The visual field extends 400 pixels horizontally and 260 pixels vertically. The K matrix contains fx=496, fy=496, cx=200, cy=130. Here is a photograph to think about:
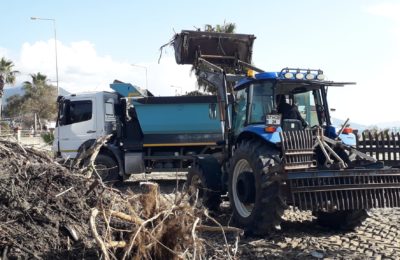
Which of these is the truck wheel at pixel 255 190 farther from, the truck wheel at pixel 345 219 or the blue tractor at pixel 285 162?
the truck wheel at pixel 345 219

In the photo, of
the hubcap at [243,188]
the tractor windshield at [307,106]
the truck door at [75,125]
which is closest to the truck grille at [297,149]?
the hubcap at [243,188]

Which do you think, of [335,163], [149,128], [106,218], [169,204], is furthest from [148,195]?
[149,128]

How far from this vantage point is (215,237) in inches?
257

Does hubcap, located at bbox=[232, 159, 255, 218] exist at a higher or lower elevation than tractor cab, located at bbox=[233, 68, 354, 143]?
lower

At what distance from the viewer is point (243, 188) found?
7.39m

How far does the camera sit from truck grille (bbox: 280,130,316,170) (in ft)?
22.3

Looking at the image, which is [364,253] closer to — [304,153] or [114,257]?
[304,153]

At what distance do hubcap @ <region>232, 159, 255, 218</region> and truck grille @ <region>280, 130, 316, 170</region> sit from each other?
680mm

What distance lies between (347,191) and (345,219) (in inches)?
37.6

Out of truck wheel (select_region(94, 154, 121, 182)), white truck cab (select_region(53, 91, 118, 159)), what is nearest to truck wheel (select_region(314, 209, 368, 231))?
truck wheel (select_region(94, 154, 121, 182))

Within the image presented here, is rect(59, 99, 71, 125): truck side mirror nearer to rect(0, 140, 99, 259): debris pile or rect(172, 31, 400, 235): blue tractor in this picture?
rect(172, 31, 400, 235): blue tractor

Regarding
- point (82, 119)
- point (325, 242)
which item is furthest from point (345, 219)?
point (82, 119)

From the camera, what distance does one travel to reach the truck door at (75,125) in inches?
534

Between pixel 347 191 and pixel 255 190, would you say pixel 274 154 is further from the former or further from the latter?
pixel 347 191
